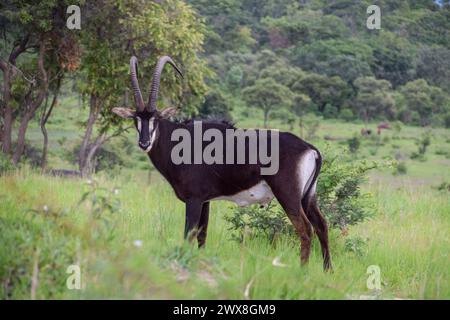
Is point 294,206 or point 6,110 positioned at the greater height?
point 6,110

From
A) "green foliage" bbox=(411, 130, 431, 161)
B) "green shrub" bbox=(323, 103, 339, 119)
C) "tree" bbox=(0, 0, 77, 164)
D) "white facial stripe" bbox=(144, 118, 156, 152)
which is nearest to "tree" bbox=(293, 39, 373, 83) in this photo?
"green shrub" bbox=(323, 103, 339, 119)

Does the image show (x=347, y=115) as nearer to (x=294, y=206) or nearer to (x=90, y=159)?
(x=90, y=159)

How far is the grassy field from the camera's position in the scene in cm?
454

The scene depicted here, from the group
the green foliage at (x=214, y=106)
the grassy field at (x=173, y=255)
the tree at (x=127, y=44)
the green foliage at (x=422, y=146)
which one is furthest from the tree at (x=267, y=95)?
the grassy field at (x=173, y=255)

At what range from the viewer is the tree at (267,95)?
146 feet

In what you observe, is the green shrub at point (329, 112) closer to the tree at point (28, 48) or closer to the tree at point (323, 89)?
the tree at point (323, 89)

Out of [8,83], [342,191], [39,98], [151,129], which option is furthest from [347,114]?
[151,129]

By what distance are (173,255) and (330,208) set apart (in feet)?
11.4

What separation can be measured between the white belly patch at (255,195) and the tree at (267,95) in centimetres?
3704

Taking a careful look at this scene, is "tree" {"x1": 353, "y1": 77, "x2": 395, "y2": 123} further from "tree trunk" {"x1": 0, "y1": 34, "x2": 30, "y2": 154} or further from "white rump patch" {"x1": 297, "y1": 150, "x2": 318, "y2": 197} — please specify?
"white rump patch" {"x1": 297, "y1": 150, "x2": 318, "y2": 197}

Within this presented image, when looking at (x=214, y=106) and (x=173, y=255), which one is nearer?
(x=173, y=255)

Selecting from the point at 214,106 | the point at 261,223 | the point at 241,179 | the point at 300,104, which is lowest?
the point at 261,223

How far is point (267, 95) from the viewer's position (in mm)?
44719

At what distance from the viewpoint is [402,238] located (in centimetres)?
831
